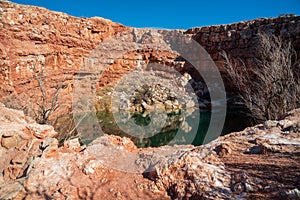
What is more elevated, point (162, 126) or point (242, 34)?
point (242, 34)

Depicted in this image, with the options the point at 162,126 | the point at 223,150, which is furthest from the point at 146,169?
the point at 162,126

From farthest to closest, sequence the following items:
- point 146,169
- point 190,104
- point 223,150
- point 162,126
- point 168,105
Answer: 1. point 190,104
2. point 168,105
3. point 162,126
4. point 223,150
5. point 146,169

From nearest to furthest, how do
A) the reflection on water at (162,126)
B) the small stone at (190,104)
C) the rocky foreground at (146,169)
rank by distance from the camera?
the rocky foreground at (146,169), the reflection on water at (162,126), the small stone at (190,104)

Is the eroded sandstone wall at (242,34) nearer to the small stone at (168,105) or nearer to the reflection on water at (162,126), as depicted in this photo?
the small stone at (168,105)

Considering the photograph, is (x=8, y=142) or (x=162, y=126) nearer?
(x=8, y=142)

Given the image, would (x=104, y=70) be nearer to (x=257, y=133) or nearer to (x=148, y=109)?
(x=148, y=109)

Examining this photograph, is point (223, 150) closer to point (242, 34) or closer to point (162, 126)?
point (162, 126)

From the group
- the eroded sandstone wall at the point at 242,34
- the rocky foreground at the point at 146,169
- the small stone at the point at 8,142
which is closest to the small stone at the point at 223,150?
the rocky foreground at the point at 146,169
